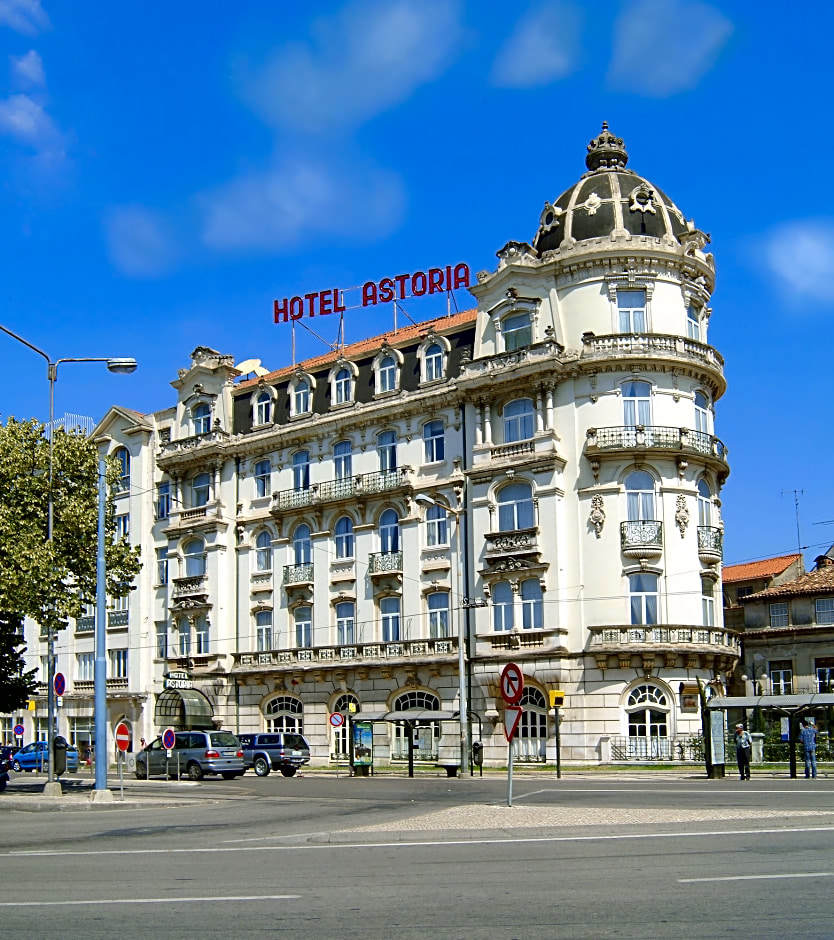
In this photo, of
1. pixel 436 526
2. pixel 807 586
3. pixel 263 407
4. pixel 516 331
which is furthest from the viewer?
pixel 807 586

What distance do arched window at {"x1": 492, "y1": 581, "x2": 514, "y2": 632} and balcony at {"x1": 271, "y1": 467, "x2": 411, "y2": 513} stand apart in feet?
22.4

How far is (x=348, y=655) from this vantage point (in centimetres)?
5619

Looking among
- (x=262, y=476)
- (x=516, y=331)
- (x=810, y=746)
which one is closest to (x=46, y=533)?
(x=810, y=746)

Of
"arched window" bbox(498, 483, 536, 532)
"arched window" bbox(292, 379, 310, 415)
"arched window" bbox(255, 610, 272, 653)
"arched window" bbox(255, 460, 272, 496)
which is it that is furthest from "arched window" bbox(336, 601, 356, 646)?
"arched window" bbox(292, 379, 310, 415)

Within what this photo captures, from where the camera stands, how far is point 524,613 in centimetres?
5075

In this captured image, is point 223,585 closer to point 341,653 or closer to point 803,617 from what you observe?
point 341,653

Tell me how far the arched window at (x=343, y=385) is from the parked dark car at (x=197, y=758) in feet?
69.9

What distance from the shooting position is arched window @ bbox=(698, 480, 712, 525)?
5132 centimetres

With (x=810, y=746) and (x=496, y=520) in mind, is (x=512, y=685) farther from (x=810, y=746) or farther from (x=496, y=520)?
(x=496, y=520)

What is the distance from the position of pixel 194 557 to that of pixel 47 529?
2798 cm

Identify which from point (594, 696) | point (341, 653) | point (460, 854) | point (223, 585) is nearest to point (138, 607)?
point (223, 585)

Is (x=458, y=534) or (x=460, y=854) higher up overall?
(x=458, y=534)

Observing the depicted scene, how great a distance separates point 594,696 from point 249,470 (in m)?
23.3

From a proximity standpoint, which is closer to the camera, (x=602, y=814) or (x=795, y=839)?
(x=795, y=839)
